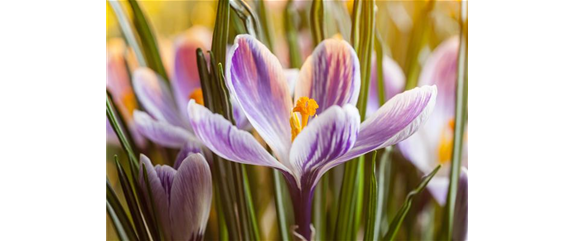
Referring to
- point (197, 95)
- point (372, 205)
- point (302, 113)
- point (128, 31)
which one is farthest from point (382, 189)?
point (128, 31)

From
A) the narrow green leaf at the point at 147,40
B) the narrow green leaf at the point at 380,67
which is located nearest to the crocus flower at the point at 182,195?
the narrow green leaf at the point at 147,40

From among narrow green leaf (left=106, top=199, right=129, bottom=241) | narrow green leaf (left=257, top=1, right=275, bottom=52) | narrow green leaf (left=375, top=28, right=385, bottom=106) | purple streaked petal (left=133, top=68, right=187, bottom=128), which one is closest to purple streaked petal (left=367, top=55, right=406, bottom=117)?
narrow green leaf (left=375, top=28, right=385, bottom=106)

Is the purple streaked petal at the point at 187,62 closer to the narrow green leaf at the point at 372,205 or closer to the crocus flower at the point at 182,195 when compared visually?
the crocus flower at the point at 182,195

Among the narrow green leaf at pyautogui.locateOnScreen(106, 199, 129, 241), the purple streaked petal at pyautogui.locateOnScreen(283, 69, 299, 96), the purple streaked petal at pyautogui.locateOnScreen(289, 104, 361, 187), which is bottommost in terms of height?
the narrow green leaf at pyautogui.locateOnScreen(106, 199, 129, 241)

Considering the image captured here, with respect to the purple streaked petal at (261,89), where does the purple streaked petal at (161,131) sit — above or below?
below

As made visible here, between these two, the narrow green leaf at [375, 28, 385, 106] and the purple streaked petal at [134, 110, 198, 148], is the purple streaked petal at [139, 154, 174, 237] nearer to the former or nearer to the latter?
the purple streaked petal at [134, 110, 198, 148]
